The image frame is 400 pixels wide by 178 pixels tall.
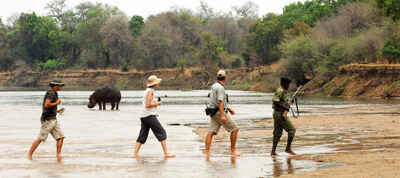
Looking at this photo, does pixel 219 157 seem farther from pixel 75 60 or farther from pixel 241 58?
pixel 75 60

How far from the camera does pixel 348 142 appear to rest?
15195 mm

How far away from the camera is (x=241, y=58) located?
10206cm

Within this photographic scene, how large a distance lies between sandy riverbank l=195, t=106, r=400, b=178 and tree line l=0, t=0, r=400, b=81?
122 ft

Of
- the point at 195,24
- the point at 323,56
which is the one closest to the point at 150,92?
the point at 323,56

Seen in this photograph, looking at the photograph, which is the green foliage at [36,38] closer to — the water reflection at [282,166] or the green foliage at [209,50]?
the green foliage at [209,50]

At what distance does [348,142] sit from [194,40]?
326 feet

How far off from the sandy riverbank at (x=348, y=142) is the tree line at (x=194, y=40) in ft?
122

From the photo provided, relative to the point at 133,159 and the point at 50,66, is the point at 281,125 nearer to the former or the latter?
the point at 133,159

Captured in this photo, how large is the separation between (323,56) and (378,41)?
7551mm

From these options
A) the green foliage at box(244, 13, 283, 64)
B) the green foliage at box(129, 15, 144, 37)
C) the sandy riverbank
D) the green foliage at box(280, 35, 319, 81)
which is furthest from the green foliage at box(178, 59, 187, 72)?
the sandy riverbank

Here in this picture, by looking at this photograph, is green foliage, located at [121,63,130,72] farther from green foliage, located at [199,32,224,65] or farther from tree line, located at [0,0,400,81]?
green foliage, located at [199,32,224,65]

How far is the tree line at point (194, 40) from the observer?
65.5 m

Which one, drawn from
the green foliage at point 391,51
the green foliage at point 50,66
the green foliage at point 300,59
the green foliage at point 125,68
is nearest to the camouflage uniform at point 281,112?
the green foliage at point 391,51

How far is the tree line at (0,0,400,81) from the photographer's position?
65500 millimetres
